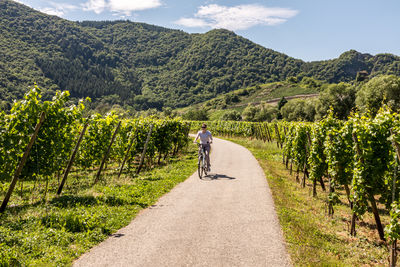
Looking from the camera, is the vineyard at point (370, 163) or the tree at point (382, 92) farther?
the tree at point (382, 92)

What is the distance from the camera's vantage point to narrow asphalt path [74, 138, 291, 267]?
4594 mm

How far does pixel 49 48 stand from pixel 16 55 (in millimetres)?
35938

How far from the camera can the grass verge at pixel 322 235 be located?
5.06m

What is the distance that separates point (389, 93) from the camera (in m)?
48.2

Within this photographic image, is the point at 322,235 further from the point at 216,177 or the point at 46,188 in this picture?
the point at 46,188

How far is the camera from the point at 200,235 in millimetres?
5566

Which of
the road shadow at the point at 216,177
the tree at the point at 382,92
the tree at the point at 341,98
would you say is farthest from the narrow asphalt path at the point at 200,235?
the tree at the point at 341,98

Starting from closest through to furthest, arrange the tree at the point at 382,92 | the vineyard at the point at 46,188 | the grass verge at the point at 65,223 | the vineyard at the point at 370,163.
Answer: the grass verge at the point at 65,223 → the vineyard at the point at 370,163 → the vineyard at the point at 46,188 → the tree at the point at 382,92

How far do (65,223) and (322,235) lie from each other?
589cm

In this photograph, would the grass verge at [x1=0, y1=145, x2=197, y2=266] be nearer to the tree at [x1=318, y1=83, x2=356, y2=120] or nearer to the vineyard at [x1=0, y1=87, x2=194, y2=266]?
the vineyard at [x1=0, y1=87, x2=194, y2=266]

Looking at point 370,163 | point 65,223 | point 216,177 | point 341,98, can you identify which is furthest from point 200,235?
point 341,98

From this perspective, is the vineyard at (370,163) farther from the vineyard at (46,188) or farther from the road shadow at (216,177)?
the vineyard at (46,188)

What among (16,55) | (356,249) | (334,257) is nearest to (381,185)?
(356,249)

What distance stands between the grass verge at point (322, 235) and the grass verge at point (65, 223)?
12.8 ft
